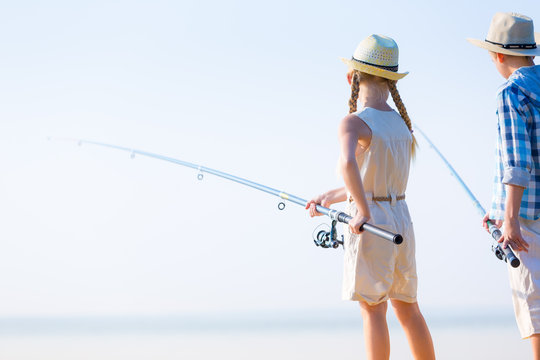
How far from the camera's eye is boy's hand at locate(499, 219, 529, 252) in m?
2.75

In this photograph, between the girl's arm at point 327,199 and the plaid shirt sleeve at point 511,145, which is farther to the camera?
the girl's arm at point 327,199

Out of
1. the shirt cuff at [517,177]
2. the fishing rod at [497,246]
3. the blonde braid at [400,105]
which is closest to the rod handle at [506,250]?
the fishing rod at [497,246]

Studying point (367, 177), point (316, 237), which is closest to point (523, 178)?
point (367, 177)

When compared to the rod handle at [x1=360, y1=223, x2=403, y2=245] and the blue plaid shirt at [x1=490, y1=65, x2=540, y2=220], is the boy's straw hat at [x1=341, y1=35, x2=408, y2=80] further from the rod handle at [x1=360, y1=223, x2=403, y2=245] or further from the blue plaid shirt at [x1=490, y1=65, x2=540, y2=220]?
the rod handle at [x1=360, y1=223, x2=403, y2=245]

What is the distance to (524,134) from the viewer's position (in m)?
2.78

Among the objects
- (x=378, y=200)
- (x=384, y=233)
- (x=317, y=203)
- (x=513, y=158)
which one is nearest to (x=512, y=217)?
(x=513, y=158)

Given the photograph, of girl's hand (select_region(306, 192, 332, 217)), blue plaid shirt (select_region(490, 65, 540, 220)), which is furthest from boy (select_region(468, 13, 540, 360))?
girl's hand (select_region(306, 192, 332, 217))

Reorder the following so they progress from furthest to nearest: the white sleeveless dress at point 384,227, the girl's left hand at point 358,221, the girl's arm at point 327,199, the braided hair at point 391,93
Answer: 1. the girl's arm at point 327,199
2. the braided hair at point 391,93
3. the white sleeveless dress at point 384,227
4. the girl's left hand at point 358,221

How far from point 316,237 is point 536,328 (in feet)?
3.17

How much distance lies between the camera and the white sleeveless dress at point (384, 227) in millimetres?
3053

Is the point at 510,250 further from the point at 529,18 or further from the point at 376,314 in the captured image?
the point at 529,18

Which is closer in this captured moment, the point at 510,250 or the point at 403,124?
the point at 510,250

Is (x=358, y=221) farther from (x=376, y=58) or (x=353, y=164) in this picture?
(x=376, y=58)

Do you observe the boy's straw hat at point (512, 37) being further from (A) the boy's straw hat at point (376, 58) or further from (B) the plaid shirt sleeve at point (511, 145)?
(A) the boy's straw hat at point (376, 58)
